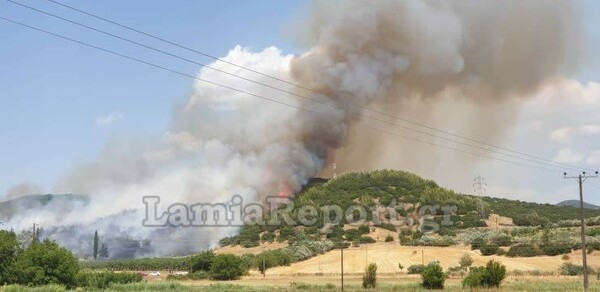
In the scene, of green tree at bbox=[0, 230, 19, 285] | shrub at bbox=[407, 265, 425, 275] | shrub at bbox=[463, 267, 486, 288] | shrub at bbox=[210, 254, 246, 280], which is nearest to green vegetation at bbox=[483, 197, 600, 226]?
shrub at bbox=[407, 265, 425, 275]

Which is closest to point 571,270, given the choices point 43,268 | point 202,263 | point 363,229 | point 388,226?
point 202,263

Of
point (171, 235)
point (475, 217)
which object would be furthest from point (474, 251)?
point (171, 235)

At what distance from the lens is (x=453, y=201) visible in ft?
481

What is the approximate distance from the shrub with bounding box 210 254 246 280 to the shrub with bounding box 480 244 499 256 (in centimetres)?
3492

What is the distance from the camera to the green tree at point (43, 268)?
184ft

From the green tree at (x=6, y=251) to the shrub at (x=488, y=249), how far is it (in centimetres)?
6002

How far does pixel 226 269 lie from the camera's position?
76938 mm

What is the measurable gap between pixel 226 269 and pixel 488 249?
3828 centimetres

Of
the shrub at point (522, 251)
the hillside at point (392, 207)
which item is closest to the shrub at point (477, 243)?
the shrub at point (522, 251)

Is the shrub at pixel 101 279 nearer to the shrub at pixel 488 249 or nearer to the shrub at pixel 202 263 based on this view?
the shrub at pixel 202 263

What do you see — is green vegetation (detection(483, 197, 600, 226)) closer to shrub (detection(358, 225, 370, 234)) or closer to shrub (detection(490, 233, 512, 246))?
shrub (detection(490, 233, 512, 246))

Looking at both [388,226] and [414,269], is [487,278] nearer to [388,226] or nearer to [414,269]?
[414,269]

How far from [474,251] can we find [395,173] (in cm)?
7152

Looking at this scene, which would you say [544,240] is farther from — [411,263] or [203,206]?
[203,206]
